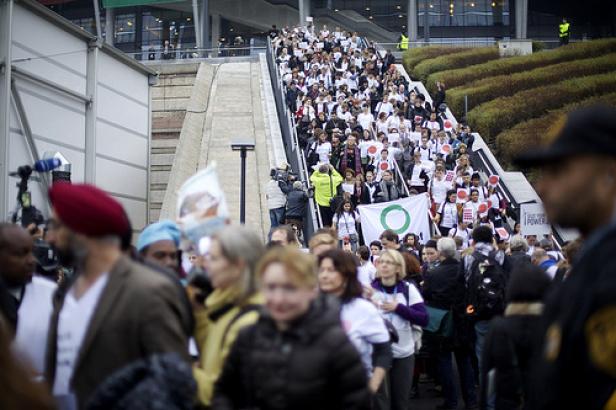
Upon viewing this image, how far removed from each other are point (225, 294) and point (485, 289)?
5.78 metres

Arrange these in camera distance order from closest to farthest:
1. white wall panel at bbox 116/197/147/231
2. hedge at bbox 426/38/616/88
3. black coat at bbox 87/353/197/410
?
1. black coat at bbox 87/353/197/410
2. white wall panel at bbox 116/197/147/231
3. hedge at bbox 426/38/616/88

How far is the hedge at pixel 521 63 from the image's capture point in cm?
3572

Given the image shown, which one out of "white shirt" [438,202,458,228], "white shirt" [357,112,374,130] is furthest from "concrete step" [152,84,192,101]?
"white shirt" [438,202,458,228]

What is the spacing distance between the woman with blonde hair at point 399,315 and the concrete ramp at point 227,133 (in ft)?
47.3

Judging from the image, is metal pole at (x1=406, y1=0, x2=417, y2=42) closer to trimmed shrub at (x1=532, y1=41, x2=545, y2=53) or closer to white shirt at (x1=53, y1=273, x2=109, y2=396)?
trimmed shrub at (x1=532, y1=41, x2=545, y2=53)

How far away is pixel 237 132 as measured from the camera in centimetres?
2911

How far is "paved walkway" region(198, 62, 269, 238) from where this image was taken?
2411 centimetres

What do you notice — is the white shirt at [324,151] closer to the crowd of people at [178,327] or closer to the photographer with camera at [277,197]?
the photographer with camera at [277,197]

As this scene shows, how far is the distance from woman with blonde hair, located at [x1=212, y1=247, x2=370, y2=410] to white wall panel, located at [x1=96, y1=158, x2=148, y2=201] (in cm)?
1568

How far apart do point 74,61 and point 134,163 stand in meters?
3.32

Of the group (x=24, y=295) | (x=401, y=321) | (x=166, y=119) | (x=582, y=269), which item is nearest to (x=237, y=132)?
(x=166, y=119)

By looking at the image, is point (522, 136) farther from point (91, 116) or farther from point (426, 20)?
point (426, 20)

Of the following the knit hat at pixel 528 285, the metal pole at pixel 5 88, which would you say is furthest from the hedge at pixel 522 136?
the knit hat at pixel 528 285

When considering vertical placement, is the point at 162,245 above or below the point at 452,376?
above
